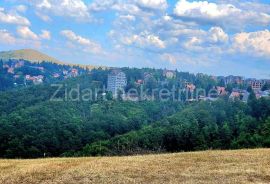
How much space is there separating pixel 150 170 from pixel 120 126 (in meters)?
101

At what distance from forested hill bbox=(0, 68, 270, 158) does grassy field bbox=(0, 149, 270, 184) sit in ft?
87.0

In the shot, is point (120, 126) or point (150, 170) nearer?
point (150, 170)

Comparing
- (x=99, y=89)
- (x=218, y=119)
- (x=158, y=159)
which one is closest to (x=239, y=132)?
(x=218, y=119)

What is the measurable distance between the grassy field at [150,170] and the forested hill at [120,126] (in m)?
26.5

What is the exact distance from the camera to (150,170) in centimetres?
1798

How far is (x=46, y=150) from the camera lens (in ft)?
303

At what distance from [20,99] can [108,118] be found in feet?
192

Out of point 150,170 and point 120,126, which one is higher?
point 150,170

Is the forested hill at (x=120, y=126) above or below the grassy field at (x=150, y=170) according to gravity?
below

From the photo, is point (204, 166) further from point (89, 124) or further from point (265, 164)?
point (89, 124)

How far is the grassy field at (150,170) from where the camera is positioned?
16.4 m

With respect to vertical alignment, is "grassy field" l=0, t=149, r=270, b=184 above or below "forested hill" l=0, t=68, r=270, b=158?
above

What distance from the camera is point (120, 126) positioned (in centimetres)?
11844

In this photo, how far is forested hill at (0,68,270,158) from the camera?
79250 mm
